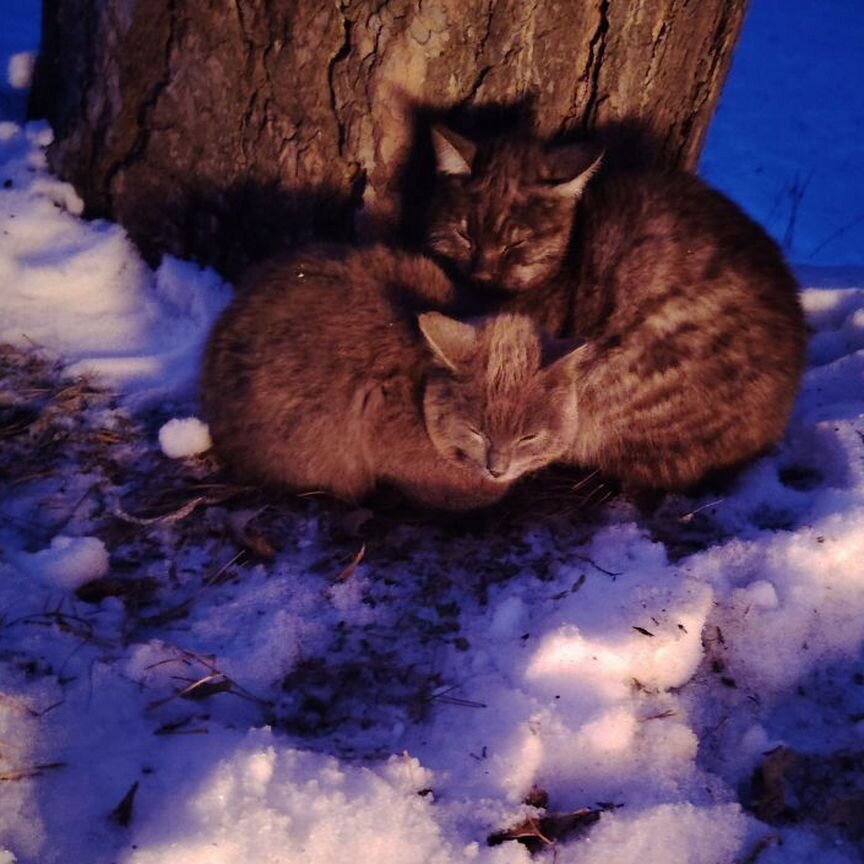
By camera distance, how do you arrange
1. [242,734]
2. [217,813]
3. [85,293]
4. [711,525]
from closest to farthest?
1. [217,813]
2. [242,734]
3. [711,525]
4. [85,293]

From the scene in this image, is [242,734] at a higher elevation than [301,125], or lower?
lower

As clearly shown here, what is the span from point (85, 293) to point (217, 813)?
2275 millimetres

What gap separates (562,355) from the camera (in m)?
2.62

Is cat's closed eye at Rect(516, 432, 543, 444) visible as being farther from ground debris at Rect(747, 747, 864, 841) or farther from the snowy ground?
ground debris at Rect(747, 747, 864, 841)

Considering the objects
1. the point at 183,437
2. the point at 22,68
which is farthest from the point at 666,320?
the point at 22,68

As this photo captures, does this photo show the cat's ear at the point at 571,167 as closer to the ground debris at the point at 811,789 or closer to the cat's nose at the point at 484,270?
the cat's nose at the point at 484,270

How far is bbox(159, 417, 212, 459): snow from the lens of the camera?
284 cm

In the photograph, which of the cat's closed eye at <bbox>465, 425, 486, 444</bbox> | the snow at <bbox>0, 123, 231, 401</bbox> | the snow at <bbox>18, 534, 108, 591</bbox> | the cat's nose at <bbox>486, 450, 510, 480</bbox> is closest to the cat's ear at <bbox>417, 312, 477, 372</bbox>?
the cat's closed eye at <bbox>465, 425, 486, 444</bbox>

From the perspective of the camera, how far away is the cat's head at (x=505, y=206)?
10.2 feet

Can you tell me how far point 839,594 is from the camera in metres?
2.39

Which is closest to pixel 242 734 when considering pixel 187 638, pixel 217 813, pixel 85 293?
pixel 217 813

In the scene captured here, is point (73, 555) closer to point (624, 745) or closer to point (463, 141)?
point (624, 745)

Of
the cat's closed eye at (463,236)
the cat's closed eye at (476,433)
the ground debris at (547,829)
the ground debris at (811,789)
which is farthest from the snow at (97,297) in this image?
the ground debris at (811,789)

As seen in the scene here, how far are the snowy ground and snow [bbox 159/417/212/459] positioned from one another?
15 mm
